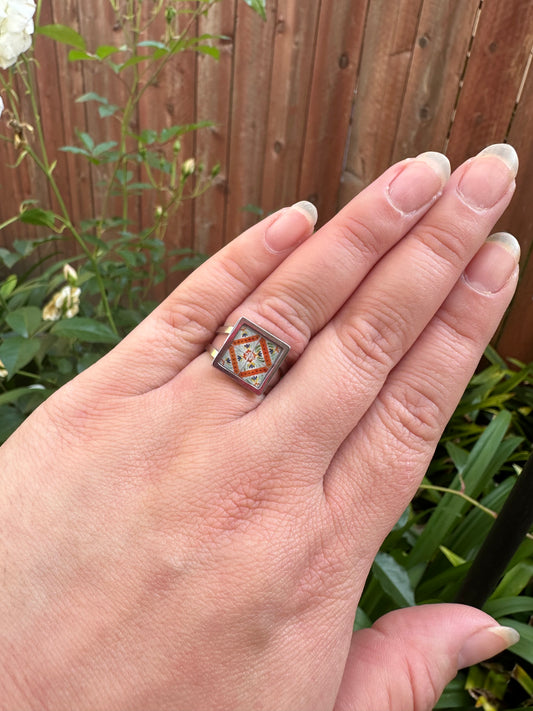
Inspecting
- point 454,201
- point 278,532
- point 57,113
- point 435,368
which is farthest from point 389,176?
point 57,113

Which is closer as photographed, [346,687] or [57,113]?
[346,687]

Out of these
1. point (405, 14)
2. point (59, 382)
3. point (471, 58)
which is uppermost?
point (405, 14)

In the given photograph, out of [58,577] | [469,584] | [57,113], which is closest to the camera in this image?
[58,577]

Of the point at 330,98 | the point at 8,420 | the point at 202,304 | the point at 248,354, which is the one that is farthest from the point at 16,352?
the point at 330,98

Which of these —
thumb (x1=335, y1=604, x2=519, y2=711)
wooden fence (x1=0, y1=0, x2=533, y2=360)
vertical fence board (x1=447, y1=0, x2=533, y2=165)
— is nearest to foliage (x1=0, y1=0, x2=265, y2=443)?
wooden fence (x1=0, y1=0, x2=533, y2=360)

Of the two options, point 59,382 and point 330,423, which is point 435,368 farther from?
point 59,382

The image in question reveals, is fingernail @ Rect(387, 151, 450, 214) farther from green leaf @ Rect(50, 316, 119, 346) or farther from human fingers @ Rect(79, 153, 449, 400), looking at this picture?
green leaf @ Rect(50, 316, 119, 346)
